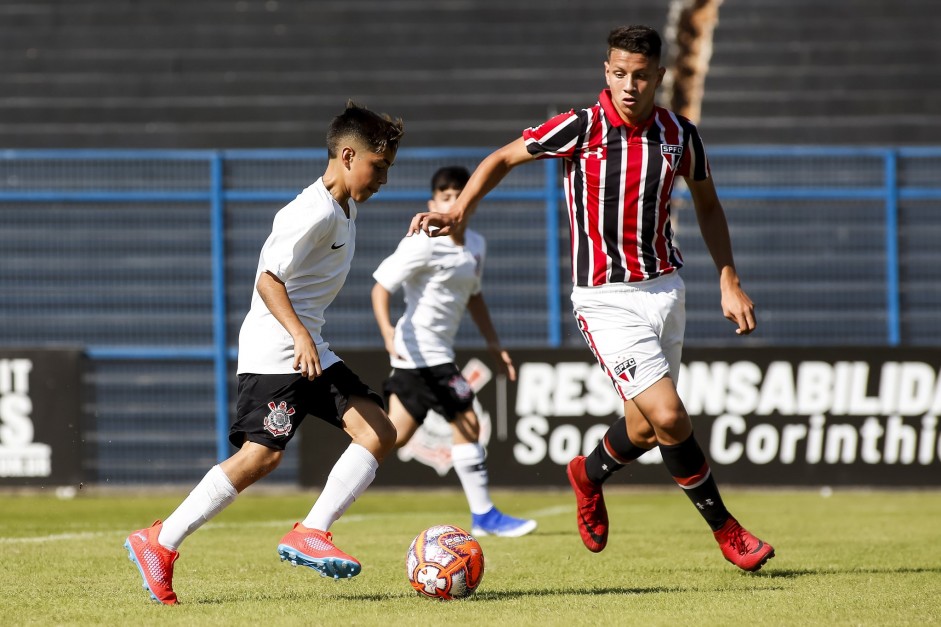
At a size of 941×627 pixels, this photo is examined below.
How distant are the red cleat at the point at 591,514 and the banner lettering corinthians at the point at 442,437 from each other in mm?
4396

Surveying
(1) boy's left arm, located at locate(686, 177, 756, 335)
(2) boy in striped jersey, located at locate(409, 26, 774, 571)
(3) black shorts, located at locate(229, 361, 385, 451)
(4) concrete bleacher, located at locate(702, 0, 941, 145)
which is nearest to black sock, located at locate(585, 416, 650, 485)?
(2) boy in striped jersey, located at locate(409, 26, 774, 571)

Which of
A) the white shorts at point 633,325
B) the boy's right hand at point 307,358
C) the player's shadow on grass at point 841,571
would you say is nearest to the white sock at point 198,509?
the boy's right hand at point 307,358

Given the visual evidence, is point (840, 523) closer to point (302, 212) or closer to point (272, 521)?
point (272, 521)

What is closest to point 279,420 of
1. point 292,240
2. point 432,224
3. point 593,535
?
point 292,240

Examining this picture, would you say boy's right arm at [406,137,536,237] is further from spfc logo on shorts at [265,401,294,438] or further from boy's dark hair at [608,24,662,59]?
spfc logo on shorts at [265,401,294,438]

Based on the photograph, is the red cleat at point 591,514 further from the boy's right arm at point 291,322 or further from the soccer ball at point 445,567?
the boy's right arm at point 291,322

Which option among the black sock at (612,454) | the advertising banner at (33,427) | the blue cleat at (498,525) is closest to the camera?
the black sock at (612,454)

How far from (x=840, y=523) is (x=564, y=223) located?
4090mm

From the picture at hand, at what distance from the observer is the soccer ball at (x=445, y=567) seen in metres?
4.93

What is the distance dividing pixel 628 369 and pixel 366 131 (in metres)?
1.38

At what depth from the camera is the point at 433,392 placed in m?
7.70

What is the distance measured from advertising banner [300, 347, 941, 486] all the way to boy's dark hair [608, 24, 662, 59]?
5.32m

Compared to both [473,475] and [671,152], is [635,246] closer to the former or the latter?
[671,152]

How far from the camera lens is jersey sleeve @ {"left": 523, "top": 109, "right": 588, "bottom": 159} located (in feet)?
17.9
